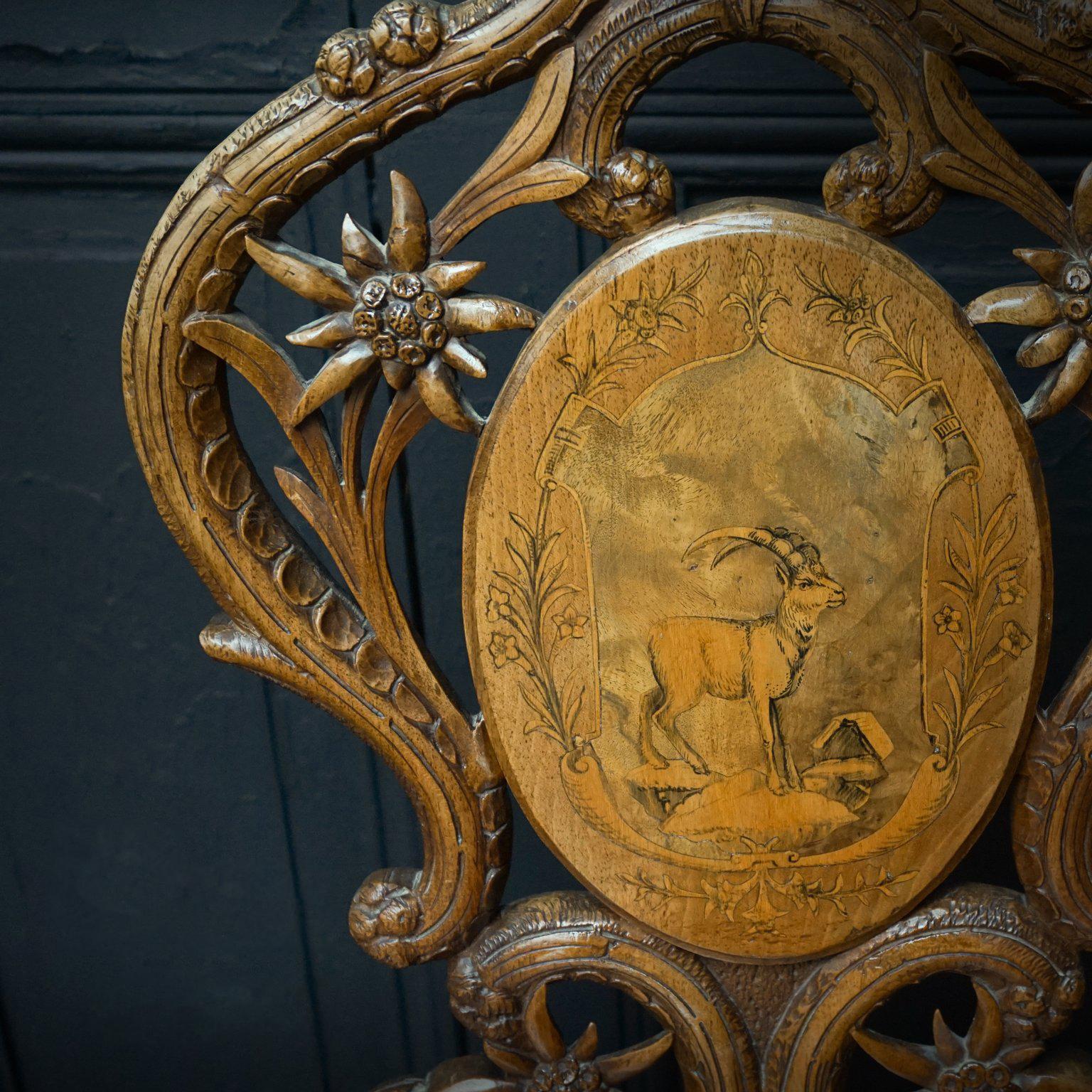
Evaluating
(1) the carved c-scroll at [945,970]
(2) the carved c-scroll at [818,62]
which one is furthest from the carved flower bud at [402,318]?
(1) the carved c-scroll at [945,970]

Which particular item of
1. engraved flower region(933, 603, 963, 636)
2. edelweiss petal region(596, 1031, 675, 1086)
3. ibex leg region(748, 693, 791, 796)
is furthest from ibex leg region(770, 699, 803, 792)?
edelweiss petal region(596, 1031, 675, 1086)

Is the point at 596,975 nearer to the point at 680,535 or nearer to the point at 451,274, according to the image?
the point at 680,535

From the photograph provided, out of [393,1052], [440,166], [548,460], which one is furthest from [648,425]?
[393,1052]

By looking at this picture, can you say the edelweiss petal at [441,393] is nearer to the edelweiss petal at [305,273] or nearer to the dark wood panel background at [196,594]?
the edelweiss petal at [305,273]

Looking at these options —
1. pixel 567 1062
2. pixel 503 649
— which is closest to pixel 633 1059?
pixel 567 1062

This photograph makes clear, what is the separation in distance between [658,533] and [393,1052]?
918 mm

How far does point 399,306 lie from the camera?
0.65m

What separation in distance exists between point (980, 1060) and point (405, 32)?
70 centimetres

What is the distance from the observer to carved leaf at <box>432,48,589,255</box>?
2.06 feet

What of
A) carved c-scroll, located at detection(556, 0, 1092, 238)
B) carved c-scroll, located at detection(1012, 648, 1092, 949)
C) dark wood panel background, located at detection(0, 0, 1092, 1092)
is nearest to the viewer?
carved c-scroll, located at detection(556, 0, 1092, 238)

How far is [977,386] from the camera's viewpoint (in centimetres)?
65

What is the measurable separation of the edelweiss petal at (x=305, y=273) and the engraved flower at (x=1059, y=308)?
0.34 metres

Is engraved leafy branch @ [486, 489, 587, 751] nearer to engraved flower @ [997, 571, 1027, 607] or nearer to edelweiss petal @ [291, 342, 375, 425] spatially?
edelweiss petal @ [291, 342, 375, 425]

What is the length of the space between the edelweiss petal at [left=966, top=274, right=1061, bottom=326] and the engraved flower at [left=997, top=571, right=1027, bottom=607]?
0.46ft
